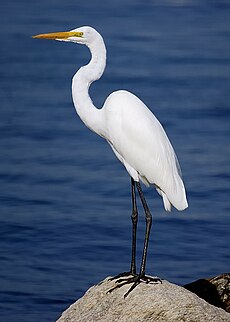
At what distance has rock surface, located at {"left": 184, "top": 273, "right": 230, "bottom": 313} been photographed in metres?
6.64

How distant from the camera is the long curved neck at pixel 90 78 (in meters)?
6.37

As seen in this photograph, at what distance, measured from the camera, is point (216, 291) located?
6.69 m

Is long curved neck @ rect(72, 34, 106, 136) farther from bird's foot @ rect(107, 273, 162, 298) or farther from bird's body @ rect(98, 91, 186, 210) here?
bird's foot @ rect(107, 273, 162, 298)

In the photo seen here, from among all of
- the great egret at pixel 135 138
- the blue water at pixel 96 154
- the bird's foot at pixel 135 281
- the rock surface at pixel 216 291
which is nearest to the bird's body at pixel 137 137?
the great egret at pixel 135 138

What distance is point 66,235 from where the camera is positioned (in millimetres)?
9445

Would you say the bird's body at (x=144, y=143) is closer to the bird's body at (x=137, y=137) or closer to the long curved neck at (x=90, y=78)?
the bird's body at (x=137, y=137)

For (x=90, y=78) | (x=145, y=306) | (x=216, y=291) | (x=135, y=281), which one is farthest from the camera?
(x=216, y=291)

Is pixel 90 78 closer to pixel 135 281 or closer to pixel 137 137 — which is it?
pixel 137 137

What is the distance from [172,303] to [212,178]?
5.13m

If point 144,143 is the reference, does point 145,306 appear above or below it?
below

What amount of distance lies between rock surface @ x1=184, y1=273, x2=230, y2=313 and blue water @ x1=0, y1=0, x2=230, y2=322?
1468 mm

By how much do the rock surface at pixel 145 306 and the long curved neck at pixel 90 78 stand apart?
961 mm

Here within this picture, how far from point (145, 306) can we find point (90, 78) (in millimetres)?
1342

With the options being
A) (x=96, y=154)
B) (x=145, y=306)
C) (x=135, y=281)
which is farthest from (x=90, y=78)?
(x=96, y=154)
